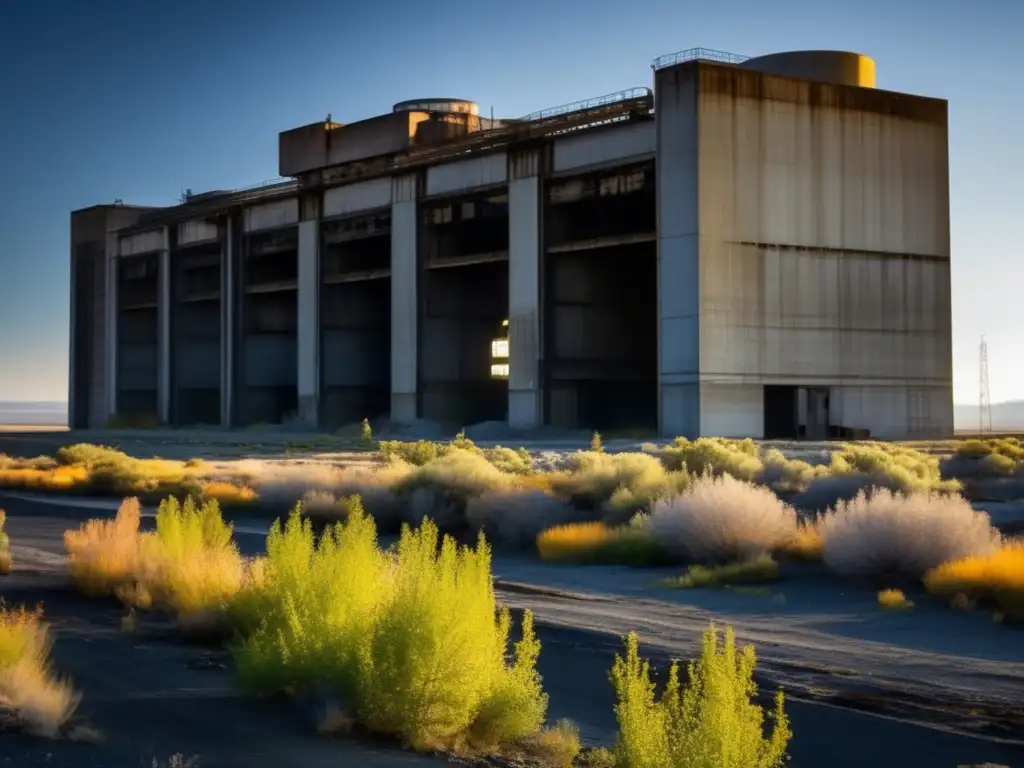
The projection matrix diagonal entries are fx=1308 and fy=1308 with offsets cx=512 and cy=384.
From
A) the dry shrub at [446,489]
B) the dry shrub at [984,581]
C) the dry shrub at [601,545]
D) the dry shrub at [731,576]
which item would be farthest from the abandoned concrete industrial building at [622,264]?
the dry shrub at [984,581]

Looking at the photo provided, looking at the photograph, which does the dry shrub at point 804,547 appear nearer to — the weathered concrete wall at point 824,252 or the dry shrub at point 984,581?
the dry shrub at point 984,581

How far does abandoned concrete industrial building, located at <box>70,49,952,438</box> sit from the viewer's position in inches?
2089

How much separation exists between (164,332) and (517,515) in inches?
2644

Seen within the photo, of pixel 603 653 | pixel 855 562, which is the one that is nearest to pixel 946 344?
pixel 855 562

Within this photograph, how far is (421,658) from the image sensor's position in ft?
27.9

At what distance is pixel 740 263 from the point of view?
174 ft

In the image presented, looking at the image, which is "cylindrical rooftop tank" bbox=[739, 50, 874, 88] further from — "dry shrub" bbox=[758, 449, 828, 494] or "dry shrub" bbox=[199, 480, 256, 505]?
"dry shrub" bbox=[199, 480, 256, 505]

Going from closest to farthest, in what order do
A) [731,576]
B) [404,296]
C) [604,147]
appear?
[731,576] → [604,147] → [404,296]

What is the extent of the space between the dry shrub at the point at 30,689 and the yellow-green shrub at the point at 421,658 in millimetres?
1411

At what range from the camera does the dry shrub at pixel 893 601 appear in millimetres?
14945

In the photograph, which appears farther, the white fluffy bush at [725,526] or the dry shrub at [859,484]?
the dry shrub at [859,484]

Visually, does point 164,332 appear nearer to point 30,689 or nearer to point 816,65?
point 816,65

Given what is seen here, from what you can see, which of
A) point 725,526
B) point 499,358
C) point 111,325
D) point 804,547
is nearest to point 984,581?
point 804,547

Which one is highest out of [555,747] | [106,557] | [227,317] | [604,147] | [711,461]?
[604,147]
